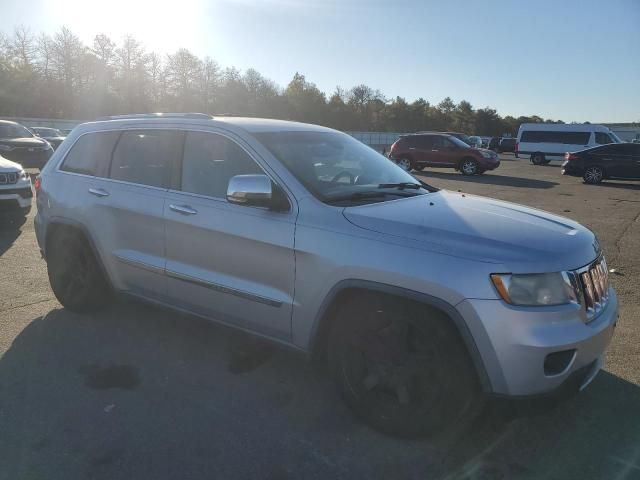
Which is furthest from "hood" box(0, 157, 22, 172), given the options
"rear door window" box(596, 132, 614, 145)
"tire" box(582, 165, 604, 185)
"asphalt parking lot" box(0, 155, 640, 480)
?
"rear door window" box(596, 132, 614, 145)

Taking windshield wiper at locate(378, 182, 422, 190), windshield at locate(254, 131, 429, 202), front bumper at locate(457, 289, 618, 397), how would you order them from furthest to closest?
windshield wiper at locate(378, 182, 422, 190), windshield at locate(254, 131, 429, 202), front bumper at locate(457, 289, 618, 397)

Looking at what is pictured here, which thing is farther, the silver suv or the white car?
the white car

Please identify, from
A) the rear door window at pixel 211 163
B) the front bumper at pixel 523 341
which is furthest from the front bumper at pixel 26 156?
the front bumper at pixel 523 341

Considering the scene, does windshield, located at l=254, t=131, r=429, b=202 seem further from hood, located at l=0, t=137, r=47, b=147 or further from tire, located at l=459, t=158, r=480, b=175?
tire, located at l=459, t=158, r=480, b=175

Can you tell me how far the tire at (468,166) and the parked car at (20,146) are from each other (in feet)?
52.9

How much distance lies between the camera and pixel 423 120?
9369cm

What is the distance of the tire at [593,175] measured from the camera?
65.0ft

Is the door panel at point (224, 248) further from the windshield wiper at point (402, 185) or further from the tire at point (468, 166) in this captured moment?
the tire at point (468, 166)

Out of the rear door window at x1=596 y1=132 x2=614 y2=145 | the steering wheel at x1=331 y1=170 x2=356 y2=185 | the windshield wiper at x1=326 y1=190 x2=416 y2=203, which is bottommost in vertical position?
the windshield wiper at x1=326 y1=190 x2=416 y2=203

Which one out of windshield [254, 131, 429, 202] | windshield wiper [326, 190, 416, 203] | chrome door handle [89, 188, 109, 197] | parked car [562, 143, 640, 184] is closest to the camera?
windshield wiper [326, 190, 416, 203]

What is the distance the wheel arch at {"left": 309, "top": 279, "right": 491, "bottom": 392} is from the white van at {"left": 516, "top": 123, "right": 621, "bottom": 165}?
32.1m

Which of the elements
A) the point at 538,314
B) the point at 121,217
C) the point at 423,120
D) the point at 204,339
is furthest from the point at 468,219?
the point at 423,120

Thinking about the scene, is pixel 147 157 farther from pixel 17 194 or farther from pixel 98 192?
pixel 17 194

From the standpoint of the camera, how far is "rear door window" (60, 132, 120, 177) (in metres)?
4.41
